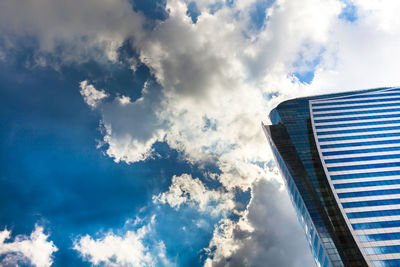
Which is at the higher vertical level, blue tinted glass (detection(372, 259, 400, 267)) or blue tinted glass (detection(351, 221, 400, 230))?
blue tinted glass (detection(351, 221, 400, 230))

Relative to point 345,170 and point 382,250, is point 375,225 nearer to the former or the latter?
point 382,250

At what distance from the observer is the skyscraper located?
219ft

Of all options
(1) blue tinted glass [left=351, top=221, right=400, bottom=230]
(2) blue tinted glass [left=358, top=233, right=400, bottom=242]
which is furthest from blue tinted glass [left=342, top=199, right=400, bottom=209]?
(2) blue tinted glass [left=358, top=233, right=400, bottom=242]

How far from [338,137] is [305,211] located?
37.4 meters

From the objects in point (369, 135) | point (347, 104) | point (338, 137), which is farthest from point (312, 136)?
point (347, 104)

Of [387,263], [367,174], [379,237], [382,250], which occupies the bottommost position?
[387,263]

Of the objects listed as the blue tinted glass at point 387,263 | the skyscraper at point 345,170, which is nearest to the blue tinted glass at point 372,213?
the skyscraper at point 345,170

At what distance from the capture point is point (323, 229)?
72.2 metres

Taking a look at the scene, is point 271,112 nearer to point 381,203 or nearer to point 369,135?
point 369,135

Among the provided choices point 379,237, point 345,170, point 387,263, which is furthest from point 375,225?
point 345,170

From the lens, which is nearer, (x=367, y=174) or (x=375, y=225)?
(x=375, y=225)

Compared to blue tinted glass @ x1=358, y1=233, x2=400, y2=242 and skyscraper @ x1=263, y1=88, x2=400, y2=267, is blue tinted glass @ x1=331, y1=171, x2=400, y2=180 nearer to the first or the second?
skyscraper @ x1=263, y1=88, x2=400, y2=267

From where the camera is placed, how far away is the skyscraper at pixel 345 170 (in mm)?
66750

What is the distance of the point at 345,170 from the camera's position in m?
83.1
